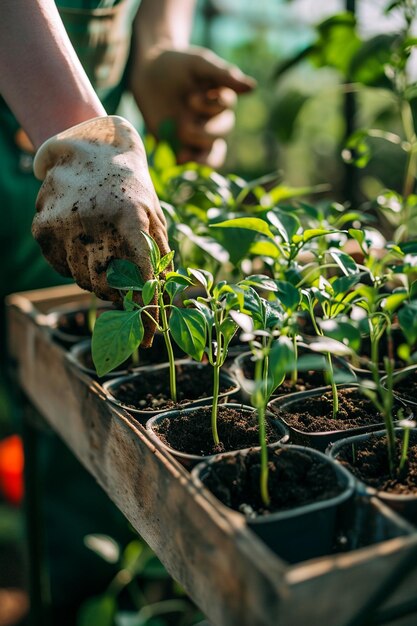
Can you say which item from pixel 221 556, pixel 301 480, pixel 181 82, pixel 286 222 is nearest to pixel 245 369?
pixel 286 222

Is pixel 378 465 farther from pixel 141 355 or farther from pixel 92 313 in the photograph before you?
pixel 92 313

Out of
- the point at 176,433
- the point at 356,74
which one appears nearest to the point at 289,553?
the point at 176,433

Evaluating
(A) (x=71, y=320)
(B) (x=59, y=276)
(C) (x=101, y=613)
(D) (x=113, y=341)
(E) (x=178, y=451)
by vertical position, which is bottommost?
(C) (x=101, y=613)

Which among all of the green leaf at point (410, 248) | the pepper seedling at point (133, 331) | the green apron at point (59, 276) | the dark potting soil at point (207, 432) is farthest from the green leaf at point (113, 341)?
the green apron at point (59, 276)

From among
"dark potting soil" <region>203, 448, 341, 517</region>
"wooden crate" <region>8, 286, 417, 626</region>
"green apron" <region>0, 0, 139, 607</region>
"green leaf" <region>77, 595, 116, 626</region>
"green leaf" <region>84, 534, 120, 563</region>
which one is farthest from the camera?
"green apron" <region>0, 0, 139, 607</region>

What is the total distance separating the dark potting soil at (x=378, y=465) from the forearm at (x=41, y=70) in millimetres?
537

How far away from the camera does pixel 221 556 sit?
1.98ft

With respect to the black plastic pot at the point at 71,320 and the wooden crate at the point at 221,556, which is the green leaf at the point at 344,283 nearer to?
the wooden crate at the point at 221,556

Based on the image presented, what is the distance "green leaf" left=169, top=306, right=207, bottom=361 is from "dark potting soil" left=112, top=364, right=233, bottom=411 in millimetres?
146

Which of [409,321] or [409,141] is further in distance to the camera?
[409,141]

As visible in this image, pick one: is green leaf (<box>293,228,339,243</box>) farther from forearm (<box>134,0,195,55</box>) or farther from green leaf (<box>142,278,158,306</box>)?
A: forearm (<box>134,0,195,55</box>)

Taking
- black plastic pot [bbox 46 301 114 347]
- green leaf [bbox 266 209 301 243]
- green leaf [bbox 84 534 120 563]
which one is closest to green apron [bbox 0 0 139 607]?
green leaf [bbox 84 534 120 563]

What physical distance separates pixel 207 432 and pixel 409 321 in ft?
0.94

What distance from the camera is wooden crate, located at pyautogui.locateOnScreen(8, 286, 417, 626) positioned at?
1.77 ft
